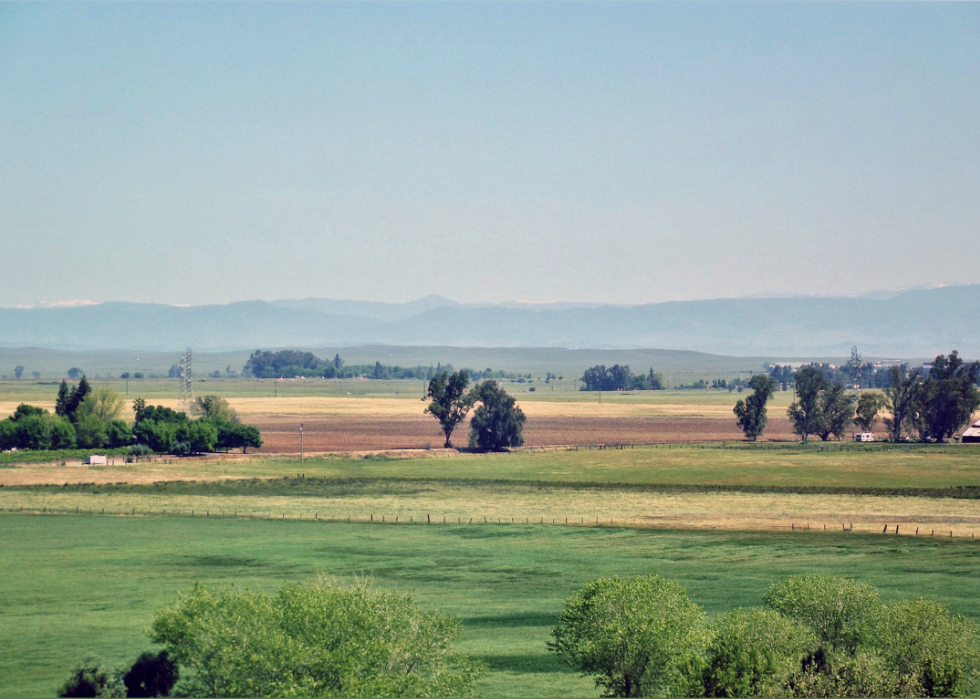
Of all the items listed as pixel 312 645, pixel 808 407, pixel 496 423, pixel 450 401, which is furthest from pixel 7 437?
pixel 312 645

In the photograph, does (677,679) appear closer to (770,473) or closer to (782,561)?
(782,561)

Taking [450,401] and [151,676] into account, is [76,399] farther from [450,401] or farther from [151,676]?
[151,676]

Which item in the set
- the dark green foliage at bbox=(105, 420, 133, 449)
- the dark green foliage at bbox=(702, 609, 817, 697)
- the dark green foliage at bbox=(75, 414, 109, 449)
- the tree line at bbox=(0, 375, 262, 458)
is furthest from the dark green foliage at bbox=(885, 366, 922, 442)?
the dark green foliage at bbox=(702, 609, 817, 697)

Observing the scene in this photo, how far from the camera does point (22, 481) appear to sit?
358 feet

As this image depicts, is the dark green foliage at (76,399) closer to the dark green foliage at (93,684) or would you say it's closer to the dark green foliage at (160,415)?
the dark green foliage at (160,415)

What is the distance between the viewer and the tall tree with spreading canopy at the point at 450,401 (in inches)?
6201

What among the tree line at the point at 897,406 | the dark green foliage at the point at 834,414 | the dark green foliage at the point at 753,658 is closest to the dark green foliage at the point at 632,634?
the dark green foliage at the point at 753,658

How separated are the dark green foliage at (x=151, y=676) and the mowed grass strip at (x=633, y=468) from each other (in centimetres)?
6953

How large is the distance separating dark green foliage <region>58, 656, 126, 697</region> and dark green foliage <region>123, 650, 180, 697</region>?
0.36 meters

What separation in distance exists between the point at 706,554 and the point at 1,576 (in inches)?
1601

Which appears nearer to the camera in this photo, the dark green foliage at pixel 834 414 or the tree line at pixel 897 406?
the tree line at pixel 897 406

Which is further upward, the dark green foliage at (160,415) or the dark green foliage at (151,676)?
the dark green foliage at (160,415)

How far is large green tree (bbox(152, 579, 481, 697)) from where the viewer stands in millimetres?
36469

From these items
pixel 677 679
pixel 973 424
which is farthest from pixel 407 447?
pixel 677 679
